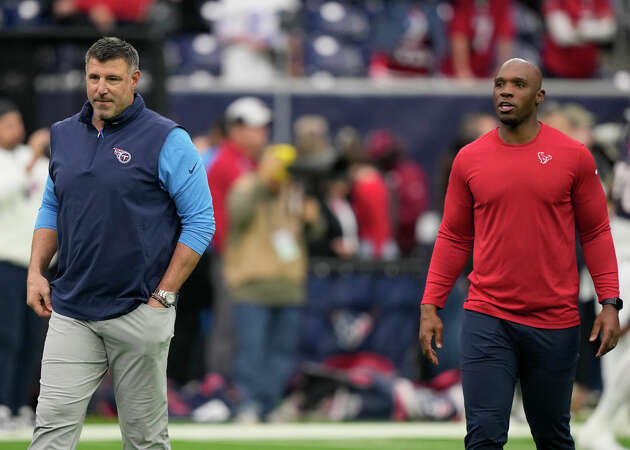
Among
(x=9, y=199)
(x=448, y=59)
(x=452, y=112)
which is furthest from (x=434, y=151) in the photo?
(x=9, y=199)

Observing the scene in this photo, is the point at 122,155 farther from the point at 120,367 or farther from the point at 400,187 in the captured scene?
the point at 400,187

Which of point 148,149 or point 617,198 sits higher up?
point 148,149

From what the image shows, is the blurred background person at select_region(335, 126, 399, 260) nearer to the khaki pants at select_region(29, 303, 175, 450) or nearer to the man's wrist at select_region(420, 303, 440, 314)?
the man's wrist at select_region(420, 303, 440, 314)

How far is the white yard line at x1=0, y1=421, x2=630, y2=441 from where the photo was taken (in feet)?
30.3

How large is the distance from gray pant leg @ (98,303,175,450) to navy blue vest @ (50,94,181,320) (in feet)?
0.22

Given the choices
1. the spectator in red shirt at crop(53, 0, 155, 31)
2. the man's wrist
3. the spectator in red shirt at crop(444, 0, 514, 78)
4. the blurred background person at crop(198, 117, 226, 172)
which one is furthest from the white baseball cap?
the man's wrist

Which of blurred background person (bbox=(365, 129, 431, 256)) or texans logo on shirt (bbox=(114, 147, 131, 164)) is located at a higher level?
texans logo on shirt (bbox=(114, 147, 131, 164))

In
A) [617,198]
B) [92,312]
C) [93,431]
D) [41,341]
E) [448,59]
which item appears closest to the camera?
[92,312]

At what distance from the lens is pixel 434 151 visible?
14.5 m

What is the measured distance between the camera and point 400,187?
44.0 ft

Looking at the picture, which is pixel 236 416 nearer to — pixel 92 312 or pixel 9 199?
pixel 9 199

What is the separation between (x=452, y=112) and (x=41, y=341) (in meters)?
5.92

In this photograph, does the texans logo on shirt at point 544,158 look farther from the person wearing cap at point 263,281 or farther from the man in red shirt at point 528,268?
the person wearing cap at point 263,281

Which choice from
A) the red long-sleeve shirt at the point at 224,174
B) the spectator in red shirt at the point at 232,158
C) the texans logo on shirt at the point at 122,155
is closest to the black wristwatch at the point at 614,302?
the texans logo on shirt at the point at 122,155
